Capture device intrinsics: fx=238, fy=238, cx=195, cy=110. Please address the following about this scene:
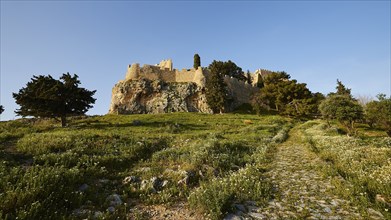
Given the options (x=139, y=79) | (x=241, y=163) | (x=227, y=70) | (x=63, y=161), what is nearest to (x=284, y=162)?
(x=241, y=163)

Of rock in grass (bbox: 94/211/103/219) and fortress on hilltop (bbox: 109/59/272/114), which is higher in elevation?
fortress on hilltop (bbox: 109/59/272/114)

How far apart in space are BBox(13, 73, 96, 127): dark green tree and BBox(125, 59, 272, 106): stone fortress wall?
3517 centimetres

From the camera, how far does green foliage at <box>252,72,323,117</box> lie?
174 ft

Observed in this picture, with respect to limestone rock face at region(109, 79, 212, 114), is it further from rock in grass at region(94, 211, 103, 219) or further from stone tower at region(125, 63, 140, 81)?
rock in grass at region(94, 211, 103, 219)

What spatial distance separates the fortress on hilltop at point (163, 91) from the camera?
2554 inches

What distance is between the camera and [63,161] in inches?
445

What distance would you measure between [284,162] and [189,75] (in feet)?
204

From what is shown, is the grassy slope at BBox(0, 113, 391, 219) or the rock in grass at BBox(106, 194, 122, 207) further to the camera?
the rock in grass at BBox(106, 194, 122, 207)

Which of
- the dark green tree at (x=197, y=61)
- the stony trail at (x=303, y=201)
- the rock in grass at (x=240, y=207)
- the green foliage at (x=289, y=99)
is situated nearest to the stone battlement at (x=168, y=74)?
the dark green tree at (x=197, y=61)

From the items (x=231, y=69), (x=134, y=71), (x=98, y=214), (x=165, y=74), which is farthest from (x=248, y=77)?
(x=98, y=214)

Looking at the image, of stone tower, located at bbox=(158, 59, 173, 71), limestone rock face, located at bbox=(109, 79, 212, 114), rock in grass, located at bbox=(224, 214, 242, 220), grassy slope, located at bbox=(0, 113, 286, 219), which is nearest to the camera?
rock in grass, located at bbox=(224, 214, 242, 220)

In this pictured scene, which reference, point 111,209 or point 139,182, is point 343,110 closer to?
point 139,182

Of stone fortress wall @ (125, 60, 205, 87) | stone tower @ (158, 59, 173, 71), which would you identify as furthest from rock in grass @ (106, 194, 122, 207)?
stone tower @ (158, 59, 173, 71)

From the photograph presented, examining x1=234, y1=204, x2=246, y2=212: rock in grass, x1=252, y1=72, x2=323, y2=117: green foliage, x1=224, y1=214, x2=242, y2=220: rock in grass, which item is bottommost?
x1=224, y1=214, x2=242, y2=220: rock in grass
